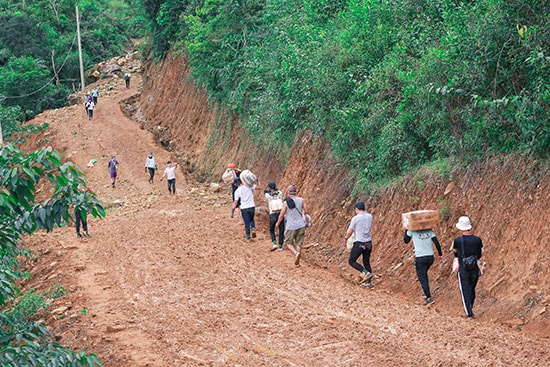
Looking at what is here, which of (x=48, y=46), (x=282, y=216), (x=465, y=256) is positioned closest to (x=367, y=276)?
(x=282, y=216)

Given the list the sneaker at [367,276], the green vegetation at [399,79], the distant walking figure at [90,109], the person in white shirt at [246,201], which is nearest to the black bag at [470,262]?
the green vegetation at [399,79]

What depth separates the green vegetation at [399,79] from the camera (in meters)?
11.6

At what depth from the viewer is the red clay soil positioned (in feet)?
28.1

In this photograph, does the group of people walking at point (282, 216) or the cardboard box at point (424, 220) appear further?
the group of people walking at point (282, 216)

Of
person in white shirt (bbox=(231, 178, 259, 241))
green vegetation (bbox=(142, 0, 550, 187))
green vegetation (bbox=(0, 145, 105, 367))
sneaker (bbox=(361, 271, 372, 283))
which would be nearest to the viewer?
green vegetation (bbox=(0, 145, 105, 367))

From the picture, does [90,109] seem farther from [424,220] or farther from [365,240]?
[424,220]

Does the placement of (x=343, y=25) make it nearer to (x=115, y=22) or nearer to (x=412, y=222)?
(x=412, y=222)

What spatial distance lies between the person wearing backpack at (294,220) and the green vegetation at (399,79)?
6.71 feet

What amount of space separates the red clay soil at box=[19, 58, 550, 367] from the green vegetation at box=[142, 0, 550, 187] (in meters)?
0.92

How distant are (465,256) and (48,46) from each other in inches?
1930

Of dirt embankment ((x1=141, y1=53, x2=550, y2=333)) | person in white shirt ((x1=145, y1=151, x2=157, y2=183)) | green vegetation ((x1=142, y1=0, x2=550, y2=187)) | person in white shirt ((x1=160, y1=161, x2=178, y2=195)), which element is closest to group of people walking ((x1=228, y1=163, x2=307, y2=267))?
dirt embankment ((x1=141, y1=53, x2=550, y2=333))

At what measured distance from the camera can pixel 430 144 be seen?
13.4 meters

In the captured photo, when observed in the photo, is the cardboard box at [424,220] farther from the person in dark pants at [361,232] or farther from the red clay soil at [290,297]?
the person in dark pants at [361,232]

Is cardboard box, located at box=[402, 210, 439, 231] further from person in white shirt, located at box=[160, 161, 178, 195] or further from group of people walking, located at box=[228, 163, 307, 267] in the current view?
person in white shirt, located at box=[160, 161, 178, 195]
